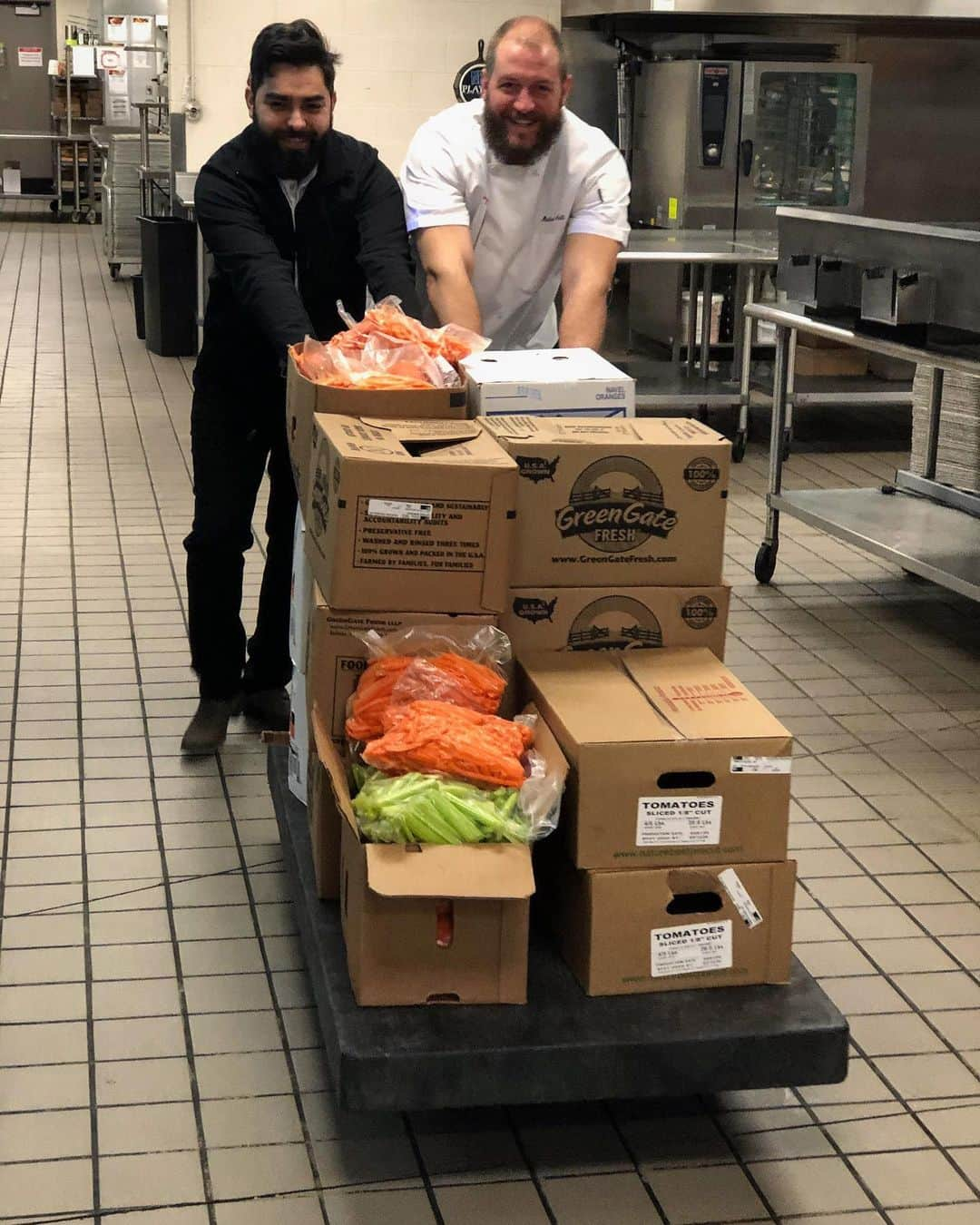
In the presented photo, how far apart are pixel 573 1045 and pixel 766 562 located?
3.31 meters

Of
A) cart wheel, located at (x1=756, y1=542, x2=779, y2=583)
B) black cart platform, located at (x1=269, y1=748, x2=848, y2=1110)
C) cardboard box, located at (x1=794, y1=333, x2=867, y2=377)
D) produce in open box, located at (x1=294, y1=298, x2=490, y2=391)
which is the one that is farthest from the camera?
cardboard box, located at (x1=794, y1=333, x2=867, y2=377)

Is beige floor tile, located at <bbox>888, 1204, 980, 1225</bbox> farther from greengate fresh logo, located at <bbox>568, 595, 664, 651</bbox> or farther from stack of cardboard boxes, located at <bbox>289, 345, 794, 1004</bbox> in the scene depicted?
greengate fresh logo, located at <bbox>568, 595, 664, 651</bbox>

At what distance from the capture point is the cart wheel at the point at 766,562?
5230 mm

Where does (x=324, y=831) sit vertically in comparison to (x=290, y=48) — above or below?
below

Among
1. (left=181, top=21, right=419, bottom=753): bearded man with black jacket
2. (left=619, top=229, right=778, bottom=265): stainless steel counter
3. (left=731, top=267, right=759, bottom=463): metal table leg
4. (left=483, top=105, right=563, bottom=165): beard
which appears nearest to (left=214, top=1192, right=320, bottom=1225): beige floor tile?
(left=181, top=21, right=419, bottom=753): bearded man with black jacket

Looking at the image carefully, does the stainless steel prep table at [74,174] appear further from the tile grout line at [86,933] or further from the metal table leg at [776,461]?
the metal table leg at [776,461]

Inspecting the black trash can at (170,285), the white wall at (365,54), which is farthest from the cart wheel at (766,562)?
the white wall at (365,54)

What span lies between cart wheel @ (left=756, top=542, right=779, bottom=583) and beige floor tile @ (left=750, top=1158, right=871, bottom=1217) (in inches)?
124

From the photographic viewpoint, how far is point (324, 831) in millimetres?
2516

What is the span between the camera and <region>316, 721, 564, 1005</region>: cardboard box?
2.13m

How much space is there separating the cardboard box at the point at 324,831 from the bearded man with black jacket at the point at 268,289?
91 cm

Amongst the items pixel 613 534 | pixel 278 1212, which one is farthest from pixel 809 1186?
pixel 613 534

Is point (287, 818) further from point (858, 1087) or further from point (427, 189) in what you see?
point (427, 189)

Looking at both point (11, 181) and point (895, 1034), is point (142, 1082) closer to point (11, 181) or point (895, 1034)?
point (895, 1034)
